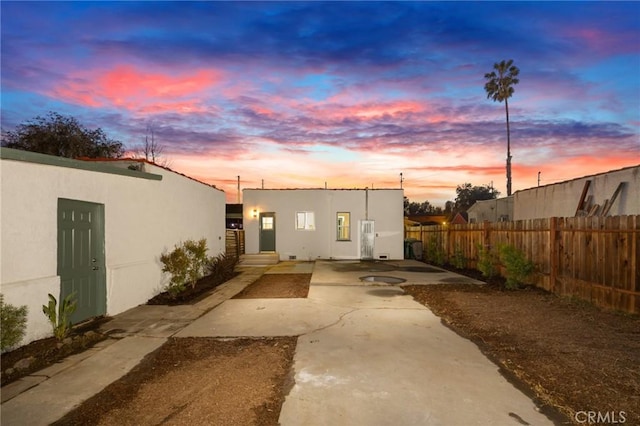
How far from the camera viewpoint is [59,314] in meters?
5.50

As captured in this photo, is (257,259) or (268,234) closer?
(257,259)

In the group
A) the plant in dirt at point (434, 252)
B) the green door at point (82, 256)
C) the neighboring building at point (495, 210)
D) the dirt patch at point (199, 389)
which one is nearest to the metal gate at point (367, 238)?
the plant in dirt at point (434, 252)

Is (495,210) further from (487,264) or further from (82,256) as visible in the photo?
(82,256)

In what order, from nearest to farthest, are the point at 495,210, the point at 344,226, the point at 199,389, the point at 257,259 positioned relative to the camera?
the point at 199,389 < the point at 257,259 < the point at 344,226 < the point at 495,210

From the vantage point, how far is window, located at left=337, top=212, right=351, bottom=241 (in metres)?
19.5

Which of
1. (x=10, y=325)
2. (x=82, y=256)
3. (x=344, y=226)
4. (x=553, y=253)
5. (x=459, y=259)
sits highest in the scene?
(x=344, y=226)

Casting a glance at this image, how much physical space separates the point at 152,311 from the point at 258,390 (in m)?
4.69

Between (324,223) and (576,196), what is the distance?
10.9m

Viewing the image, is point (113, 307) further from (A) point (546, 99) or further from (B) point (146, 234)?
(A) point (546, 99)

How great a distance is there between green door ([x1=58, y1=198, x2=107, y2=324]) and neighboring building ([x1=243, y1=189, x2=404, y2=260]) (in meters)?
12.5

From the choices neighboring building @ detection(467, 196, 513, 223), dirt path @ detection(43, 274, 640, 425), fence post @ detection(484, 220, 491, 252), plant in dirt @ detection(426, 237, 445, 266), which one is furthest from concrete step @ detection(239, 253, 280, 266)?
neighboring building @ detection(467, 196, 513, 223)

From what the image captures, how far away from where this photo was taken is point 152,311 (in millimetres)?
7621

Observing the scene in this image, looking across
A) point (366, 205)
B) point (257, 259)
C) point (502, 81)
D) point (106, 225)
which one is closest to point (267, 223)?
point (257, 259)

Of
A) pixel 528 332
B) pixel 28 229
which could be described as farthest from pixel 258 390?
pixel 528 332
